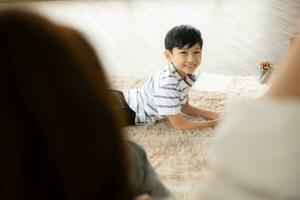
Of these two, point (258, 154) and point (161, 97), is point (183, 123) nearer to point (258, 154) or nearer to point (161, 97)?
point (161, 97)

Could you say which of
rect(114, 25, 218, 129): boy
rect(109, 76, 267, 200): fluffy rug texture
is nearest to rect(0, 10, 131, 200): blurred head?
rect(109, 76, 267, 200): fluffy rug texture

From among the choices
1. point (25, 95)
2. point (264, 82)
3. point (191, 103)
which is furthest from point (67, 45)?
point (264, 82)

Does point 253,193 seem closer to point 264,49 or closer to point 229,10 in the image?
point 264,49

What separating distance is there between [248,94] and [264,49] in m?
0.77

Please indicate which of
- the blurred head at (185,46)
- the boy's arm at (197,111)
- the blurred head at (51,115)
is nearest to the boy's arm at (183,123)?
the boy's arm at (197,111)

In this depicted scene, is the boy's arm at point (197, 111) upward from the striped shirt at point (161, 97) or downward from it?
downward

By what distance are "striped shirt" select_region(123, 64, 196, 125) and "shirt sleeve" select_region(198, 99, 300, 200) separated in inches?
61.4

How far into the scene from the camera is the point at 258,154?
1.79 ft

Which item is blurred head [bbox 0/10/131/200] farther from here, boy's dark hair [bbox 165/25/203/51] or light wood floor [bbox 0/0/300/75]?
light wood floor [bbox 0/0/300/75]

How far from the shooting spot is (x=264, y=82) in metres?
2.58

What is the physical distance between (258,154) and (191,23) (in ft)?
10.3

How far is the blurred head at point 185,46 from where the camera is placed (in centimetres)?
208

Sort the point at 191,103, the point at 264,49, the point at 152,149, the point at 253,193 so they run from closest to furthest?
the point at 253,193
the point at 152,149
the point at 191,103
the point at 264,49

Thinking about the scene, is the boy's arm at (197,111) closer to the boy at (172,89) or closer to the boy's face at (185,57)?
the boy at (172,89)
